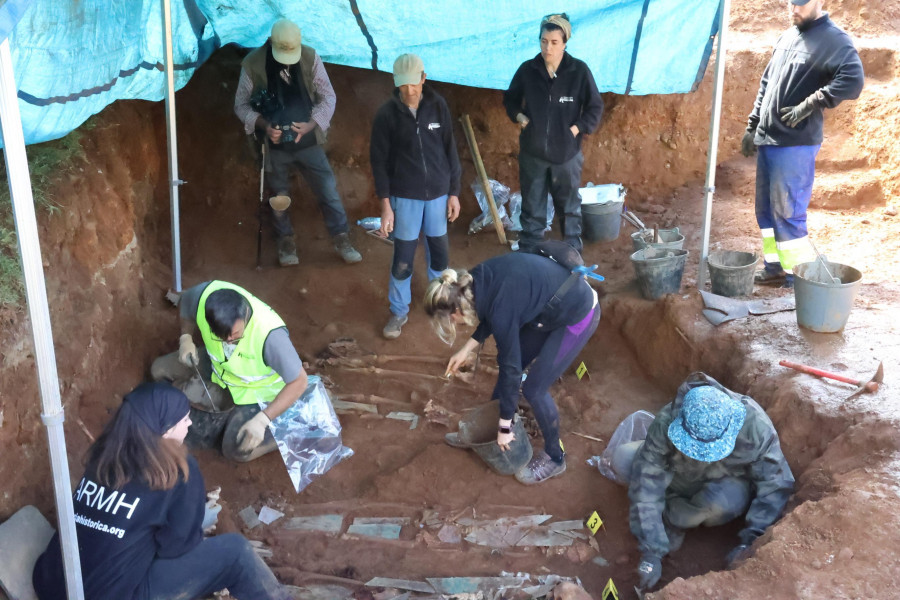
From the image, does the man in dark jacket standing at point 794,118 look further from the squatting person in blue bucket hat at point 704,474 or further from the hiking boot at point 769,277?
the squatting person in blue bucket hat at point 704,474

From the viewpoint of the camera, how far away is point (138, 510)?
303cm

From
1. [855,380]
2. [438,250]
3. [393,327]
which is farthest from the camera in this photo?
[393,327]

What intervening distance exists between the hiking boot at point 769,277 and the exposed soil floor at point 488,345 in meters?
0.17

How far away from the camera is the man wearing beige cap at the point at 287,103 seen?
19.7 feet

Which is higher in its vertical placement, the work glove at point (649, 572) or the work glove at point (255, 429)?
the work glove at point (255, 429)

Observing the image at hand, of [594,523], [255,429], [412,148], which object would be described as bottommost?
[594,523]

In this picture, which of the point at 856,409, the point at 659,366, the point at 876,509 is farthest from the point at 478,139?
the point at 876,509

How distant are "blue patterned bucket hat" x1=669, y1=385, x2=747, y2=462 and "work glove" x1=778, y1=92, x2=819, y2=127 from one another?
8.22ft

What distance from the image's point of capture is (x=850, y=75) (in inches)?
202

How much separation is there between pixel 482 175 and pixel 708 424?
14.1ft

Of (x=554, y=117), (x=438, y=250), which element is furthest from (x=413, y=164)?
(x=554, y=117)

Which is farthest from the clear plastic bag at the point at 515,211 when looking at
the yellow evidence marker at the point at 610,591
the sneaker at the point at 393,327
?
the yellow evidence marker at the point at 610,591

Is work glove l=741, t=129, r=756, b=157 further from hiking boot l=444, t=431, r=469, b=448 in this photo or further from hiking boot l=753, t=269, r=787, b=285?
hiking boot l=444, t=431, r=469, b=448

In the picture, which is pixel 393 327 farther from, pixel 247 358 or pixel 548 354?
pixel 548 354
